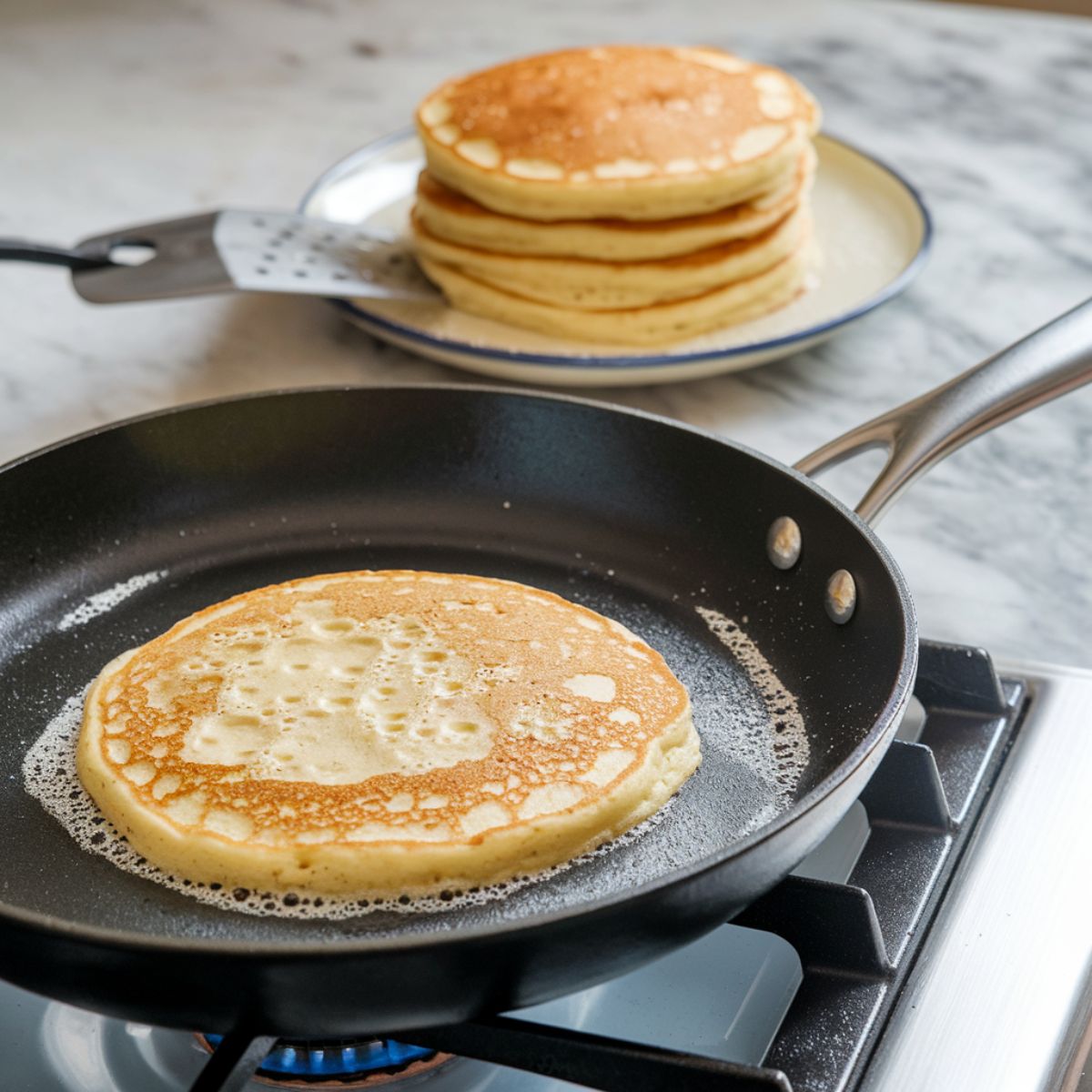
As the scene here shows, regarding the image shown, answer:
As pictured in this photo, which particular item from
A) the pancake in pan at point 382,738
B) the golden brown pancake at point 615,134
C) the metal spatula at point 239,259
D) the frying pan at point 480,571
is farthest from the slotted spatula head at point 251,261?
the pancake in pan at point 382,738

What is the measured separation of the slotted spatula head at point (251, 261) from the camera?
1224mm

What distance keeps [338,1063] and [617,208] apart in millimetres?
804

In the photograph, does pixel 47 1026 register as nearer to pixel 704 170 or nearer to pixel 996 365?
pixel 996 365

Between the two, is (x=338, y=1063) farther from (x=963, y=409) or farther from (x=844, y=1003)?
(x=963, y=409)

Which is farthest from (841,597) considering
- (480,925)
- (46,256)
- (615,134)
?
(46,256)

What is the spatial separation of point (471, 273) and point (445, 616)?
526 millimetres

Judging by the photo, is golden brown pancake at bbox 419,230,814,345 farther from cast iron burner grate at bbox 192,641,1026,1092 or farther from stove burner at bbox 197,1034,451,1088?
stove burner at bbox 197,1034,451,1088

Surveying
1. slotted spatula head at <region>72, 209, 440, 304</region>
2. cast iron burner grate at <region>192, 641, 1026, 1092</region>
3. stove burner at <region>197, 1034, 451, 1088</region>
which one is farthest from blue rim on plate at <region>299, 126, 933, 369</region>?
stove burner at <region>197, 1034, 451, 1088</region>

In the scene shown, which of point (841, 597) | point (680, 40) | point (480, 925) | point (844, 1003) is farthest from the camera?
point (680, 40)

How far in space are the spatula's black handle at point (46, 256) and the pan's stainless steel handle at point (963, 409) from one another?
27.1 inches

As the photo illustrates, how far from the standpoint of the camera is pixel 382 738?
76 centimetres

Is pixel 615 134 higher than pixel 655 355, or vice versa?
pixel 615 134

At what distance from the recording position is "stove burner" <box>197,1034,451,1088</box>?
675 mm

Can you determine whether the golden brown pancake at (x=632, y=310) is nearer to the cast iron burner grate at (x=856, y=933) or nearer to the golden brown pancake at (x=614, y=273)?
the golden brown pancake at (x=614, y=273)
